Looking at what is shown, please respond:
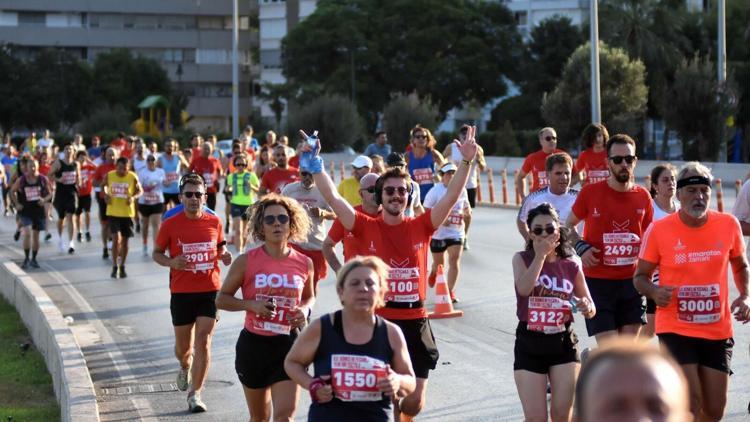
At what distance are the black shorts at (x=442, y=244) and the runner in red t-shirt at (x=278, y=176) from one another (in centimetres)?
232

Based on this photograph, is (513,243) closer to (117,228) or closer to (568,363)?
(117,228)

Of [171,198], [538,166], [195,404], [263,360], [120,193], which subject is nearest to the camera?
[263,360]

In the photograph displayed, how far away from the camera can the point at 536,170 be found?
16.2 meters

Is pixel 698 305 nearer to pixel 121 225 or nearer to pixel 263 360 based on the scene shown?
pixel 263 360

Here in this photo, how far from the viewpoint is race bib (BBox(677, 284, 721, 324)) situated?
7.62m

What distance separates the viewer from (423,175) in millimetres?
18078

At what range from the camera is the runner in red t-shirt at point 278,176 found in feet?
55.0

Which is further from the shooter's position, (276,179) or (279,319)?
(276,179)

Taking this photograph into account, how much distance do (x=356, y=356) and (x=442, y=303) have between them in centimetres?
842

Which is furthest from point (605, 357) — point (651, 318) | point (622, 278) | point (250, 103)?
point (250, 103)

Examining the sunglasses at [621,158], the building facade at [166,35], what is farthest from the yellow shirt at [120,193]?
the building facade at [166,35]

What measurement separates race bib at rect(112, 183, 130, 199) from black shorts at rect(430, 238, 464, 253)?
649cm

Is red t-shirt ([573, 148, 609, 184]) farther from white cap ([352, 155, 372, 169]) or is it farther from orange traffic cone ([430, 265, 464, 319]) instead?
white cap ([352, 155, 372, 169])

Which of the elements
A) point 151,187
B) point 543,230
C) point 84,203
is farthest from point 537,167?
point 84,203
